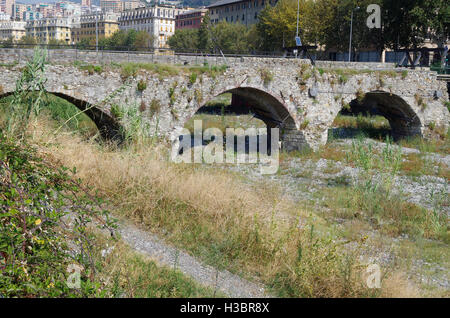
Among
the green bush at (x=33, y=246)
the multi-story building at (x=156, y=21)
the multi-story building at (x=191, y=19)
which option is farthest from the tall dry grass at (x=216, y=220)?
the multi-story building at (x=156, y=21)

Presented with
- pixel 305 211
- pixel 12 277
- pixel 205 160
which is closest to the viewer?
pixel 12 277

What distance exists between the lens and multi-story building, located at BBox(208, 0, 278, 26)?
72562 mm

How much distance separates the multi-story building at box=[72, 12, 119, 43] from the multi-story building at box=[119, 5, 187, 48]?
12.7ft

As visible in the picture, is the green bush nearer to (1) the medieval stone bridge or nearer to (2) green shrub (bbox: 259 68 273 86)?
(1) the medieval stone bridge

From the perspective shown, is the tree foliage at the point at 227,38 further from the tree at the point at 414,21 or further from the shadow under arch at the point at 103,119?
the shadow under arch at the point at 103,119

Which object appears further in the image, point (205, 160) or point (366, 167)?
point (205, 160)

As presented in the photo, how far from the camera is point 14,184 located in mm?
5918

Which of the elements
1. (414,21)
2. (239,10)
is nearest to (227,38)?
(414,21)

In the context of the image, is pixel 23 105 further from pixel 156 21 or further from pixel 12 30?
pixel 12 30

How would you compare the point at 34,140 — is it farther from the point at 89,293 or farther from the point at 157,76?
the point at 157,76

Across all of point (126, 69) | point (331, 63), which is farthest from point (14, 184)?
point (331, 63)

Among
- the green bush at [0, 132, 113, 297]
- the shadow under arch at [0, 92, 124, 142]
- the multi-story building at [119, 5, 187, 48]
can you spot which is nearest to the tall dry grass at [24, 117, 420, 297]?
the green bush at [0, 132, 113, 297]

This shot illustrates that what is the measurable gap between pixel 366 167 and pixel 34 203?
1117cm

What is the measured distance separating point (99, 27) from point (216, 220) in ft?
388
